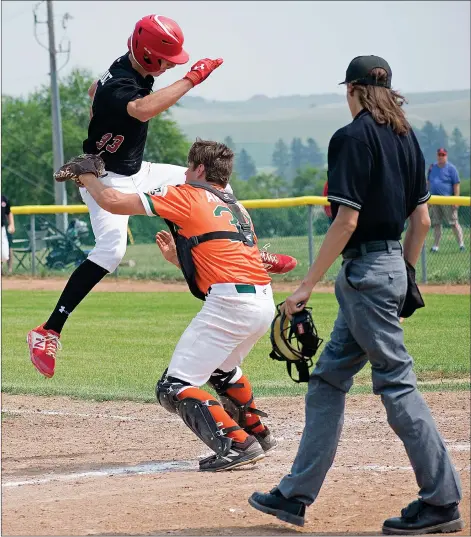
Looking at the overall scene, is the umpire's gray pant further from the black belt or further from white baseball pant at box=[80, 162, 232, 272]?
white baseball pant at box=[80, 162, 232, 272]

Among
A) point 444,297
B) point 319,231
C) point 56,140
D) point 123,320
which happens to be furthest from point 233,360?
point 56,140

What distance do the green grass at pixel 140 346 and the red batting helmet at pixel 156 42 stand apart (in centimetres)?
295

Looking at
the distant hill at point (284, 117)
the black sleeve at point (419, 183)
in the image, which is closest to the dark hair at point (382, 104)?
the black sleeve at point (419, 183)

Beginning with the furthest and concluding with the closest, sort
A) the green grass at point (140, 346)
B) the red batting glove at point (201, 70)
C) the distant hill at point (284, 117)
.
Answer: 1. the distant hill at point (284, 117)
2. the green grass at point (140, 346)
3. the red batting glove at point (201, 70)

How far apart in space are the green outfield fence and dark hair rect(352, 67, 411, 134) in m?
12.6

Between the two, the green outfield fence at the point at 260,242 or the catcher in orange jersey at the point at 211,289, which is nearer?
the catcher in orange jersey at the point at 211,289

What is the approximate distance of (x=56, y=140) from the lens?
38781mm

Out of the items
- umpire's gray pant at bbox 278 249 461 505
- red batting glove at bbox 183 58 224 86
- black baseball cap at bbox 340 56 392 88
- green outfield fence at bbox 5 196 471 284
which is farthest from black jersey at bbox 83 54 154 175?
green outfield fence at bbox 5 196 471 284

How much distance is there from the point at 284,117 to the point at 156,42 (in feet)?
Result: 480

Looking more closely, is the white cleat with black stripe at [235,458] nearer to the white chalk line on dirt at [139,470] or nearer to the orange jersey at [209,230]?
the white chalk line on dirt at [139,470]

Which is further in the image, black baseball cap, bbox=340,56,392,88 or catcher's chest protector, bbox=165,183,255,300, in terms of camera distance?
catcher's chest protector, bbox=165,183,255,300

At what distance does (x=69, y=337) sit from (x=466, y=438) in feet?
22.9

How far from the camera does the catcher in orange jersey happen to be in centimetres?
638

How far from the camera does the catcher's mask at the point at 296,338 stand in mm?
5371
